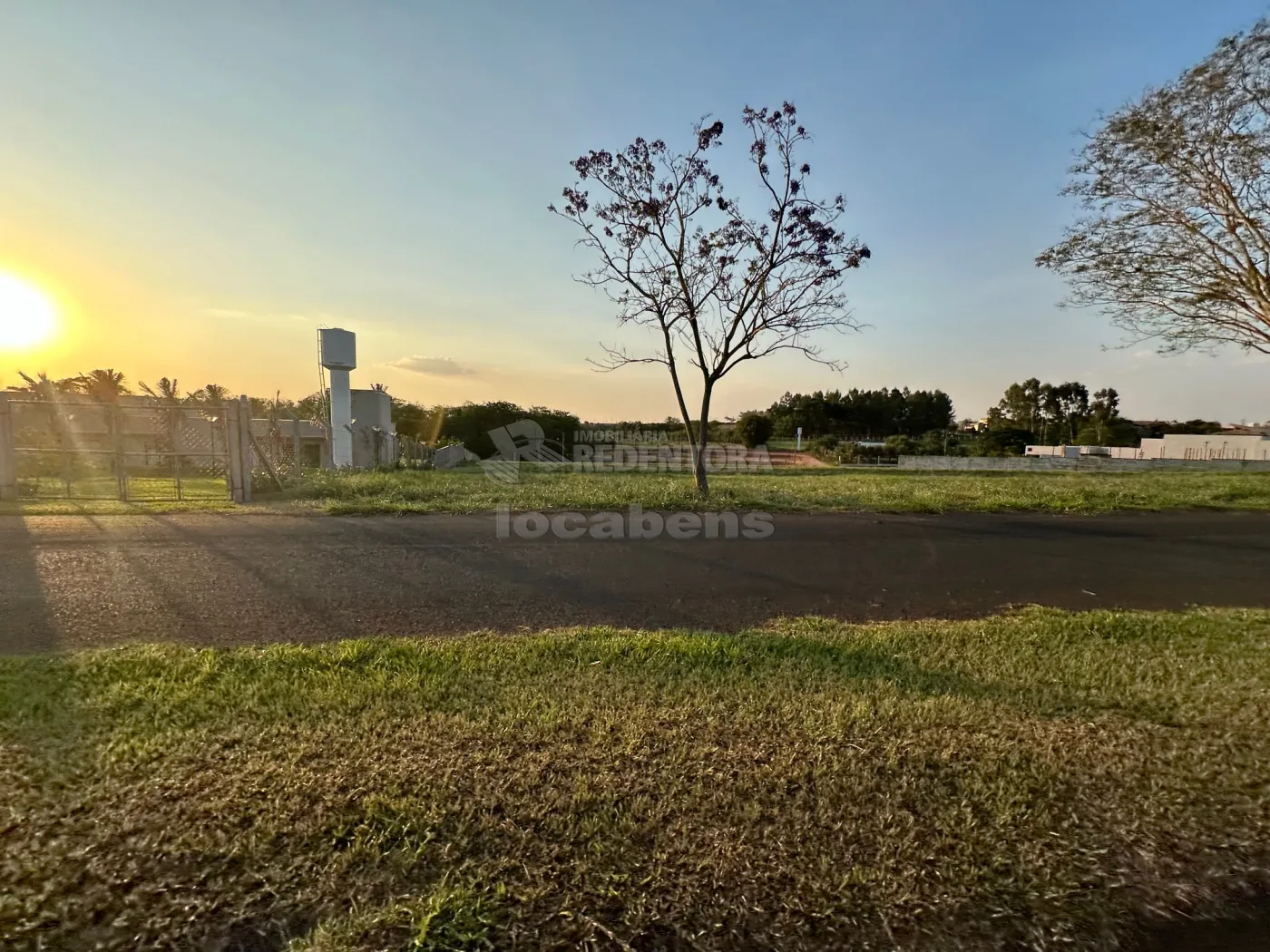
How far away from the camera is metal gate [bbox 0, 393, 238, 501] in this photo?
356 inches

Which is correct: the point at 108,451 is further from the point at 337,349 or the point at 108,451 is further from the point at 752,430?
the point at 752,430

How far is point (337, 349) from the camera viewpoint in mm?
15891

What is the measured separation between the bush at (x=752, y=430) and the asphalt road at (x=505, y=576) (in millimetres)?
28270

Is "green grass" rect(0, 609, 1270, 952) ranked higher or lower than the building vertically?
lower

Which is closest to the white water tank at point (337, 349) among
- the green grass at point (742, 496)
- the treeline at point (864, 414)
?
the green grass at point (742, 496)

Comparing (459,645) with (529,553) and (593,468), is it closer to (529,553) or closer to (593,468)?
(529,553)

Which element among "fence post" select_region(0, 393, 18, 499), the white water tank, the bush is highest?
the white water tank

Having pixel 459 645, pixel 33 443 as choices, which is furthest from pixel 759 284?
pixel 33 443

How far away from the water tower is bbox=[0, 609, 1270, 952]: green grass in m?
14.2

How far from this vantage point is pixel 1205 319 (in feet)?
41.3

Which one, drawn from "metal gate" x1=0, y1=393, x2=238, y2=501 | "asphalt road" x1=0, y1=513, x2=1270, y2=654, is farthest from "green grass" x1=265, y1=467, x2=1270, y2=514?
"metal gate" x1=0, y1=393, x2=238, y2=501

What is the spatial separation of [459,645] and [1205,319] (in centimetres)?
1712

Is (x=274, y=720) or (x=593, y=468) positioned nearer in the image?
(x=274, y=720)

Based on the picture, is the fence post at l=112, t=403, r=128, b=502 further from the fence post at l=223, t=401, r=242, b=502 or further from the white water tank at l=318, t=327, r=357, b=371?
the white water tank at l=318, t=327, r=357, b=371
